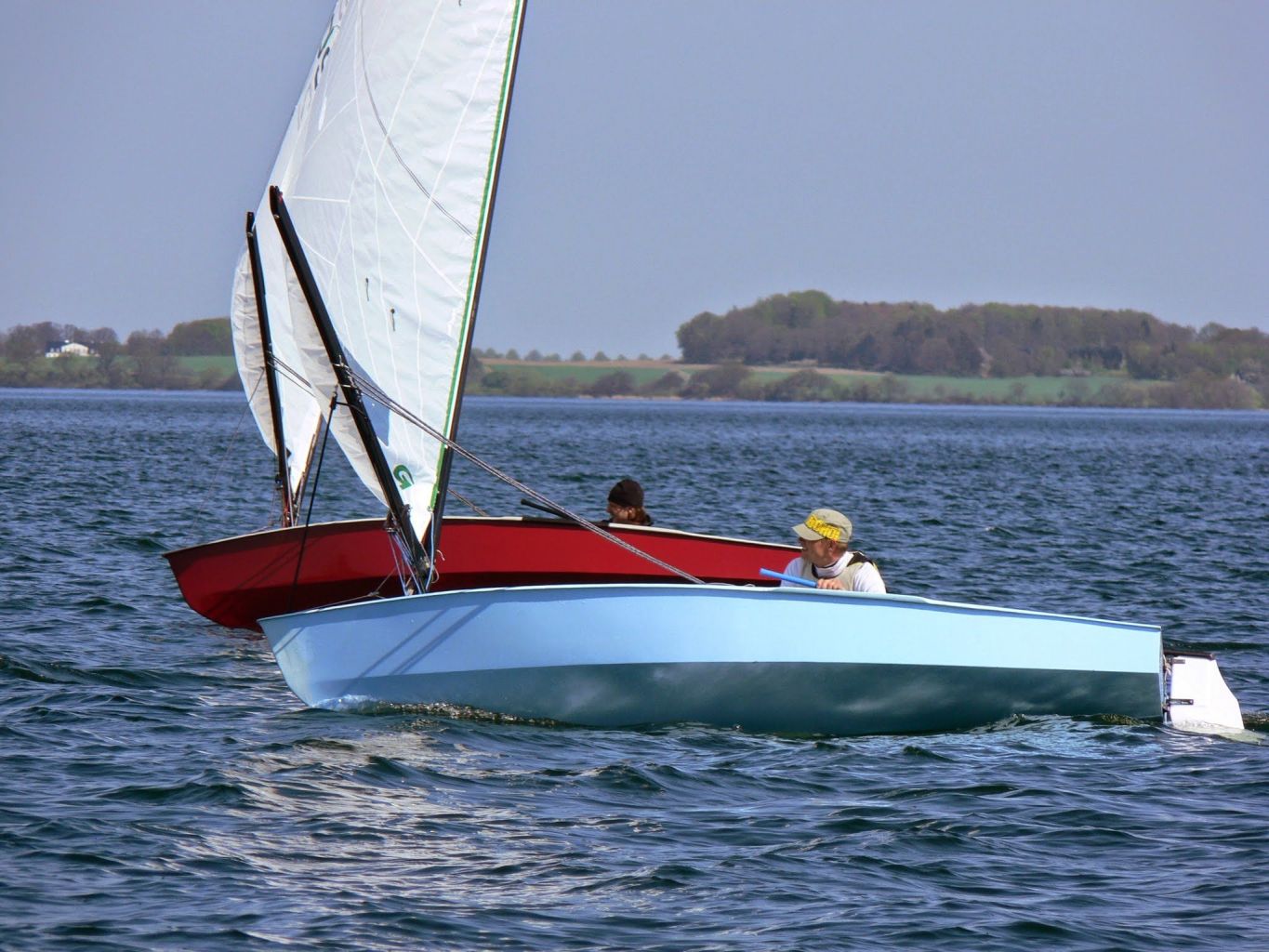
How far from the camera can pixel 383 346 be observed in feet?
34.3

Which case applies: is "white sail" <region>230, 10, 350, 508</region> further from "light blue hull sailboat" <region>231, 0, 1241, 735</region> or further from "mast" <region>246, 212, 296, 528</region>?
"light blue hull sailboat" <region>231, 0, 1241, 735</region>

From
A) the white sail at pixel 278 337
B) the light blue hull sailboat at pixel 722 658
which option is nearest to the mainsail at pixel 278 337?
the white sail at pixel 278 337

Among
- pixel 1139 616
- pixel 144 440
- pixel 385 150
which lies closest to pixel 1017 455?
pixel 144 440

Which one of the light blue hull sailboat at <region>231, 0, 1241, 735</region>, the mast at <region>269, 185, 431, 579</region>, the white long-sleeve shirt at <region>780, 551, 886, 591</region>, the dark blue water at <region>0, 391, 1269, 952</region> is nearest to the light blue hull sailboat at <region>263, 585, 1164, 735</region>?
the light blue hull sailboat at <region>231, 0, 1241, 735</region>

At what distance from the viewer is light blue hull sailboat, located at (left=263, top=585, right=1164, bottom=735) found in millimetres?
9656

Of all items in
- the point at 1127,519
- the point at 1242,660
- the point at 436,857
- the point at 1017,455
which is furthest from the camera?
the point at 1017,455

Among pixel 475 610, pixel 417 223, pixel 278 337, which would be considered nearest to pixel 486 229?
pixel 417 223

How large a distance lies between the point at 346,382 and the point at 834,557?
323 cm

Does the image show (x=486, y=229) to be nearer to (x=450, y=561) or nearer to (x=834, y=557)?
(x=834, y=557)

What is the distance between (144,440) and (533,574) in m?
49.0

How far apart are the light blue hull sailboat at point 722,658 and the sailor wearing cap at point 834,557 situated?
Result: 528 millimetres

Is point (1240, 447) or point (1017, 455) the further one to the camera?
point (1240, 447)

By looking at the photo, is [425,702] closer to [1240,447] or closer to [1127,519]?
[1127,519]

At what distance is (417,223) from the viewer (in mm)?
10461
